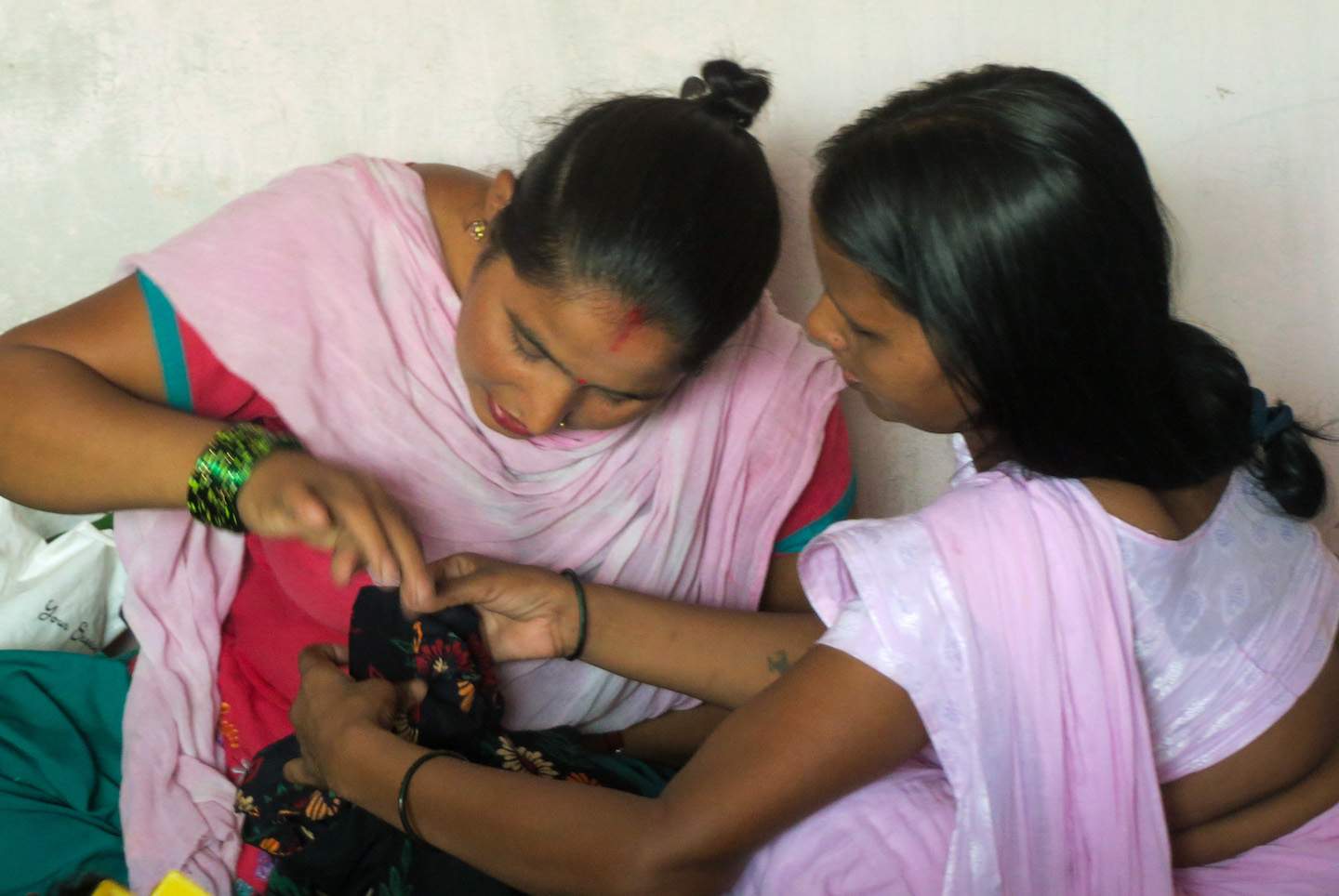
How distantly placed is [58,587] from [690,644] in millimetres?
840

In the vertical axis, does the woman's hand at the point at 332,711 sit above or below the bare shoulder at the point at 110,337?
below

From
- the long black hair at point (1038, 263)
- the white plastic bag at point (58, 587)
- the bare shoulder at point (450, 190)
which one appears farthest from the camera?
the white plastic bag at point (58, 587)

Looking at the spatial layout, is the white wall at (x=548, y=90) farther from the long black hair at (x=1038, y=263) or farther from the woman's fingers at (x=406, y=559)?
the woman's fingers at (x=406, y=559)

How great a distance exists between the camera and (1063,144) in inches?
36.4

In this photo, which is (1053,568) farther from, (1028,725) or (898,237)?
(898,237)

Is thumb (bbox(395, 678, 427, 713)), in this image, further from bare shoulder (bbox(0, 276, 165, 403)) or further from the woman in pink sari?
bare shoulder (bbox(0, 276, 165, 403))

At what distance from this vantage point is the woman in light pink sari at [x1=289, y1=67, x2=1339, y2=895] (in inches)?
36.6

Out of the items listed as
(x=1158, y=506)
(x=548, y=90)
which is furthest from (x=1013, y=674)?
(x=548, y=90)

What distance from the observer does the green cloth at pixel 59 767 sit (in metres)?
1.22

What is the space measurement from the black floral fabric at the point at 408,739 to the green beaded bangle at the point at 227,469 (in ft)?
0.52

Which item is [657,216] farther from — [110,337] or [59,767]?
[59,767]

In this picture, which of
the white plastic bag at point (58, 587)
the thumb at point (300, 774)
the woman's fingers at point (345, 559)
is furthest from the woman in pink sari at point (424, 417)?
the white plastic bag at point (58, 587)

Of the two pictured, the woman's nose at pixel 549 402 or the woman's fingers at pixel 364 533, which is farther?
the woman's nose at pixel 549 402

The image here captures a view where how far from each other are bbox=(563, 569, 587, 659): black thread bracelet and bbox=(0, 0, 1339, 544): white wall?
792mm
